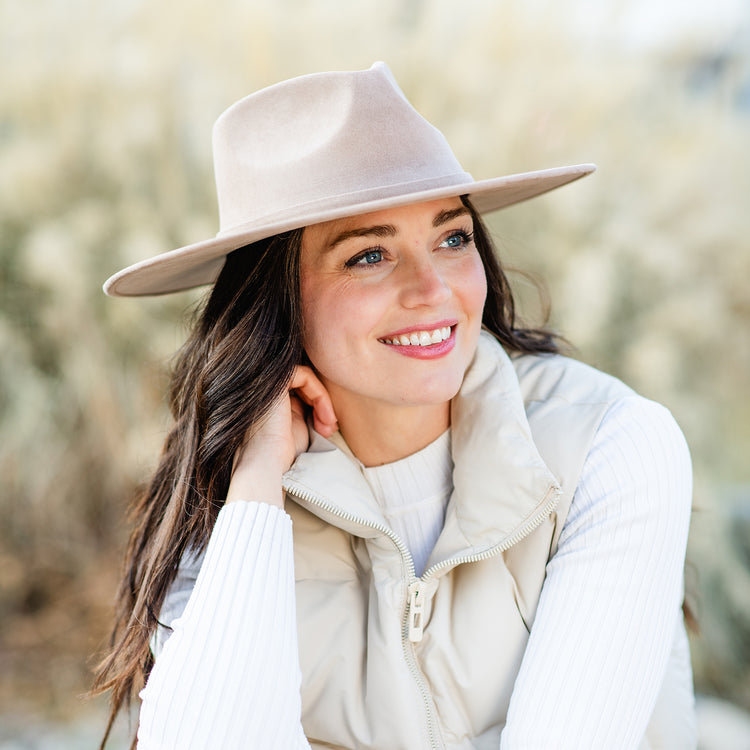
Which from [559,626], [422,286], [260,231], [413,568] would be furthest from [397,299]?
[559,626]

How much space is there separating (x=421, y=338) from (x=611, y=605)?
1.98 ft

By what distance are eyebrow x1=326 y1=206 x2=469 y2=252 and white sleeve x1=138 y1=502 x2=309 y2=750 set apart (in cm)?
57

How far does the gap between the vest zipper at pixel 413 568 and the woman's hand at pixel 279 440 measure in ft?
0.21

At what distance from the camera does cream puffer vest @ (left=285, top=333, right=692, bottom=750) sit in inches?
64.3

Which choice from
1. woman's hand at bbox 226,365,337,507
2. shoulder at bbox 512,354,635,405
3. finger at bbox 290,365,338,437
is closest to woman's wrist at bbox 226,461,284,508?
woman's hand at bbox 226,365,337,507

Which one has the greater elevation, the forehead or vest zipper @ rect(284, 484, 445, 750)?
the forehead

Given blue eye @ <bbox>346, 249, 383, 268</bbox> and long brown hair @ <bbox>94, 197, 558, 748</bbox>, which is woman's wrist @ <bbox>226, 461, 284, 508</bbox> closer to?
long brown hair @ <bbox>94, 197, 558, 748</bbox>

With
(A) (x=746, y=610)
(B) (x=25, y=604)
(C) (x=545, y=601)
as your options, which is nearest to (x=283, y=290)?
(C) (x=545, y=601)

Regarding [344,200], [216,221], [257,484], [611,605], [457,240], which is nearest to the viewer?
[611,605]

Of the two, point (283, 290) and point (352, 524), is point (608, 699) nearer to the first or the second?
point (352, 524)

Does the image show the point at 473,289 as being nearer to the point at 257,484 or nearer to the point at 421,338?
the point at 421,338

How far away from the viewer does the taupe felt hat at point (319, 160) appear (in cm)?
163

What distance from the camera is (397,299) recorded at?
1.72 metres

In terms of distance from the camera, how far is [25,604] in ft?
11.8
